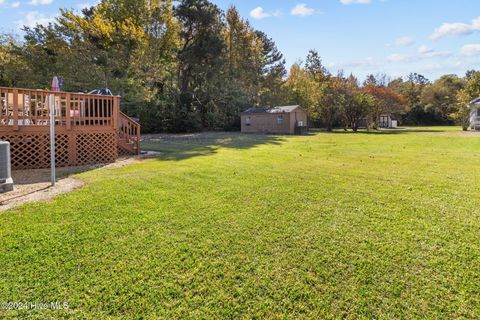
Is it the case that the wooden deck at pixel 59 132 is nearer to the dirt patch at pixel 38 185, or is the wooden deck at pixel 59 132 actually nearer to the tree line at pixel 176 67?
the dirt patch at pixel 38 185

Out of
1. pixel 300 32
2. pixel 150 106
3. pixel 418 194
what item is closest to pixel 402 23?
pixel 300 32

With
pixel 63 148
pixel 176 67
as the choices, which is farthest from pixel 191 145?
pixel 176 67

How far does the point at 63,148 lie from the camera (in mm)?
7855

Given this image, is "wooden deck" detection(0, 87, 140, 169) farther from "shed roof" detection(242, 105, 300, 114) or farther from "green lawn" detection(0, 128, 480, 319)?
"shed roof" detection(242, 105, 300, 114)

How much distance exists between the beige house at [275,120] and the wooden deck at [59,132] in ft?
57.4

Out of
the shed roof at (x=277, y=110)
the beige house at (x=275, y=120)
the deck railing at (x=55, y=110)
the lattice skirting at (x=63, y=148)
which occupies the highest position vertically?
the shed roof at (x=277, y=110)

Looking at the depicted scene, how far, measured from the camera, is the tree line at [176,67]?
59.1ft

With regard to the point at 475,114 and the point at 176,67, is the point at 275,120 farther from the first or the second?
the point at 475,114

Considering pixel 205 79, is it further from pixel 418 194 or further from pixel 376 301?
pixel 376 301

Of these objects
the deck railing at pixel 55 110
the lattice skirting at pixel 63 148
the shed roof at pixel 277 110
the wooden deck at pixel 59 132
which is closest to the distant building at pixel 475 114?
the shed roof at pixel 277 110

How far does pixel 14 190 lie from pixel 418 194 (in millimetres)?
6925

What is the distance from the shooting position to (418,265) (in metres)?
2.83

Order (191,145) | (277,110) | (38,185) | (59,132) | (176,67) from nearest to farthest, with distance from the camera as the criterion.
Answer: (38,185) < (59,132) < (191,145) < (277,110) < (176,67)

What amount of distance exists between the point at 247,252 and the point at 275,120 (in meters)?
22.8
